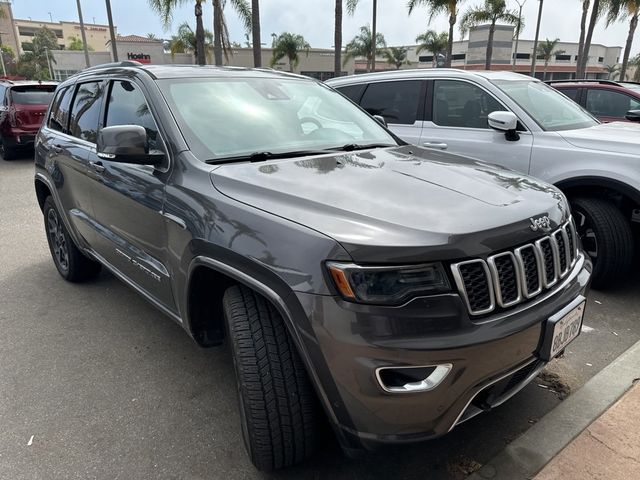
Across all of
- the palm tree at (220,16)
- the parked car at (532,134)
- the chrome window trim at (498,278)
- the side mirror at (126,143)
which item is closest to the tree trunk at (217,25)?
the palm tree at (220,16)

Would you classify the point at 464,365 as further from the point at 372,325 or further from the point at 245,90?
the point at 245,90

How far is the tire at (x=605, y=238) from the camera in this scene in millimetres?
3947

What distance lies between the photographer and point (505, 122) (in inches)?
174

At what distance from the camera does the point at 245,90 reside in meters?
3.11

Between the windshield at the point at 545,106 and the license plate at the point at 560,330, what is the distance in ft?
9.32

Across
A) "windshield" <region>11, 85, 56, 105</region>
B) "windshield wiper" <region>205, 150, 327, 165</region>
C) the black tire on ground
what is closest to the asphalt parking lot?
"windshield wiper" <region>205, 150, 327, 165</region>

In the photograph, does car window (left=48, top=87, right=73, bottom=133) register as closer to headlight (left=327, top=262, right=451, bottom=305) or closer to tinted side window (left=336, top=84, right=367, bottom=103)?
tinted side window (left=336, top=84, right=367, bottom=103)

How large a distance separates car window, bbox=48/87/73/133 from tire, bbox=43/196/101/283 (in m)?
0.67

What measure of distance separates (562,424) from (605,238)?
80.6 inches

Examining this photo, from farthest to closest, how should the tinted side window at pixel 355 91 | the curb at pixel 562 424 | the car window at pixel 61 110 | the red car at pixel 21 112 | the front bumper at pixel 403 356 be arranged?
the red car at pixel 21 112, the tinted side window at pixel 355 91, the car window at pixel 61 110, the curb at pixel 562 424, the front bumper at pixel 403 356

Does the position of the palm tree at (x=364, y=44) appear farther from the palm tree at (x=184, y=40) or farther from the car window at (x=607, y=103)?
the car window at (x=607, y=103)

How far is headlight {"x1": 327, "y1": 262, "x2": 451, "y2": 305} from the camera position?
1.71 meters

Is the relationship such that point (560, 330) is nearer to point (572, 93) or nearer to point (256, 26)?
point (572, 93)

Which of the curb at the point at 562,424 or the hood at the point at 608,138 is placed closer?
the curb at the point at 562,424
